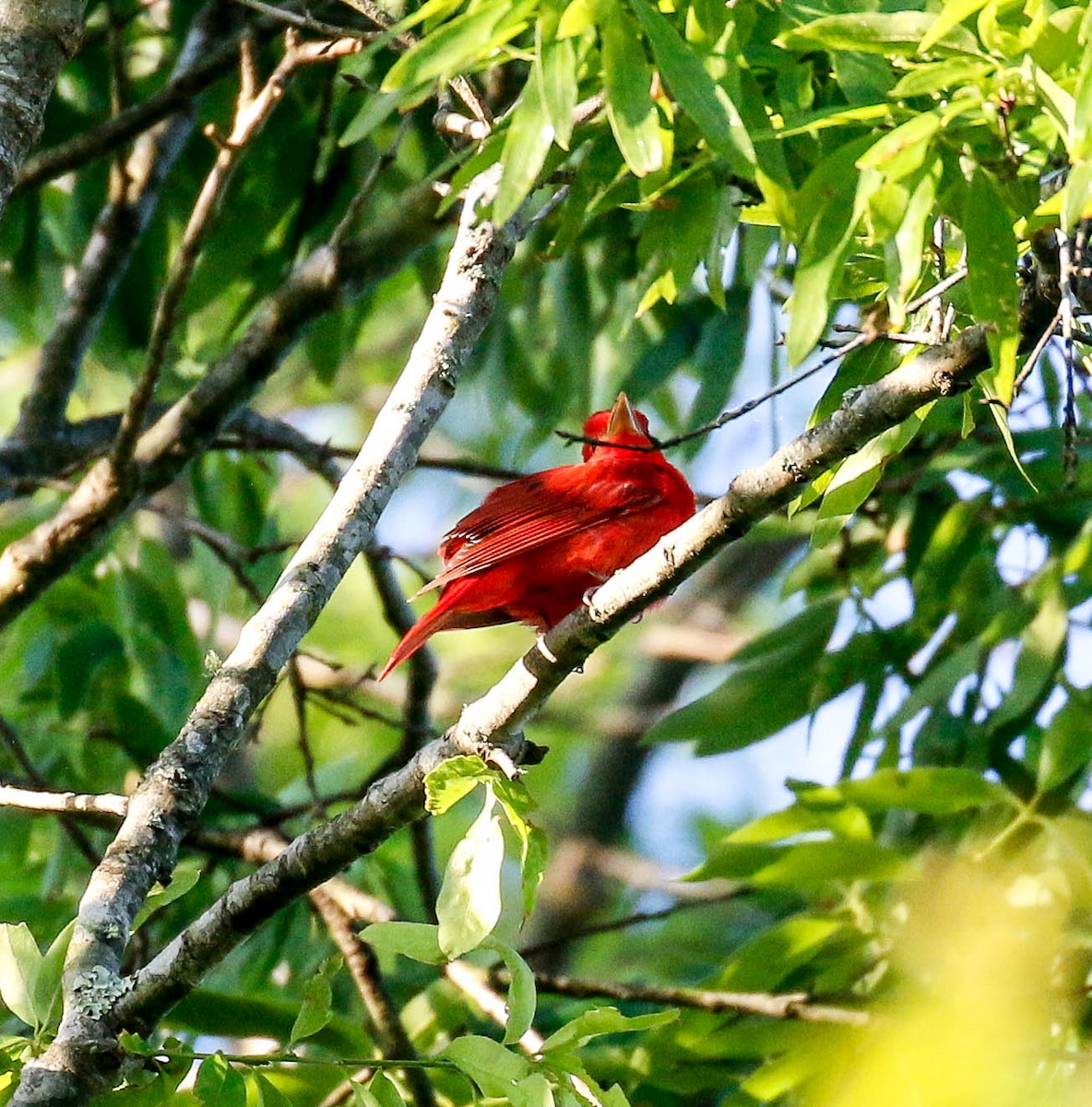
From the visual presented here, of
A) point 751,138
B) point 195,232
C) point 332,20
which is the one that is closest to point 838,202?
point 751,138

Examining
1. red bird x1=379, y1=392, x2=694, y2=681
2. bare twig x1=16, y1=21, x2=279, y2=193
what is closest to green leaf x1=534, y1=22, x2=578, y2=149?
red bird x1=379, y1=392, x2=694, y2=681

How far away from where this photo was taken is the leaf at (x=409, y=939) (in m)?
2.68

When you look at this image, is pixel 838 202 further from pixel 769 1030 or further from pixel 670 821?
pixel 670 821

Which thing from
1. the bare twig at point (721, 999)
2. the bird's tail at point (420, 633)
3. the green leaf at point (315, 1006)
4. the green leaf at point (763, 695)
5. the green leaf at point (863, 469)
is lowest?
the bare twig at point (721, 999)

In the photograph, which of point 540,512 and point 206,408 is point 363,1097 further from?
point 206,408

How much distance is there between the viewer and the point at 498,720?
9.45 feet

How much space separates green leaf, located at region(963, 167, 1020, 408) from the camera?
217 centimetres

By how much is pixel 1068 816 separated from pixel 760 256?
1.73 m

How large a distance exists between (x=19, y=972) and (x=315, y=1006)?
1.60 feet

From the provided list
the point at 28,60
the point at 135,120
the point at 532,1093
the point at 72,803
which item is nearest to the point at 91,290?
the point at 135,120

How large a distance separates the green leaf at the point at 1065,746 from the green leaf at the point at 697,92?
2.85m

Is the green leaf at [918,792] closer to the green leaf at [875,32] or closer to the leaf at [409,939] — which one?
the leaf at [409,939]

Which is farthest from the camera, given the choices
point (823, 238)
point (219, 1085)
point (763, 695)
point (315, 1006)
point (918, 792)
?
point (763, 695)

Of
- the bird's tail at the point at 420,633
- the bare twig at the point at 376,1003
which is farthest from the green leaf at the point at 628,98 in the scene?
the bare twig at the point at 376,1003
